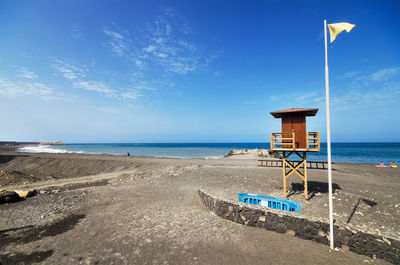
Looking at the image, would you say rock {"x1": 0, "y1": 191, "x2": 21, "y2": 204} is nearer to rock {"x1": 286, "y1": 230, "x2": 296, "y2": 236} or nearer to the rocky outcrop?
the rocky outcrop

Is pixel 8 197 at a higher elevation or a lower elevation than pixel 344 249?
higher

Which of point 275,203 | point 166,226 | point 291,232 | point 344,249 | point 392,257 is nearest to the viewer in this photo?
point 392,257

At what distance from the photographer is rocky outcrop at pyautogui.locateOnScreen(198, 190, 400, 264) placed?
709 cm

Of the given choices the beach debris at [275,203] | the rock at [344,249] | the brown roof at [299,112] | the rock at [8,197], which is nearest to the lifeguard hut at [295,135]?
the brown roof at [299,112]

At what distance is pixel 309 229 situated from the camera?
8.80 meters

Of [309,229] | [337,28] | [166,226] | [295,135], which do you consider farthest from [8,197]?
[337,28]

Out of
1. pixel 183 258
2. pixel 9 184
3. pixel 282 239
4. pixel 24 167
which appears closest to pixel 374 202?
pixel 282 239

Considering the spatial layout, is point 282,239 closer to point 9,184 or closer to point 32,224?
point 32,224

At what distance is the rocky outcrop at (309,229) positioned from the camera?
7.09 m

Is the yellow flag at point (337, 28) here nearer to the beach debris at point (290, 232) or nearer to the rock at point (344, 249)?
the rock at point (344, 249)

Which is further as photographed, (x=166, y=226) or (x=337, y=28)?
(x=166, y=226)

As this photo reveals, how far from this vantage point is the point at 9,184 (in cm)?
2388

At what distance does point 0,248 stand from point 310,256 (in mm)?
13620

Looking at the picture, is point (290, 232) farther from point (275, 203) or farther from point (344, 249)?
point (275, 203)
